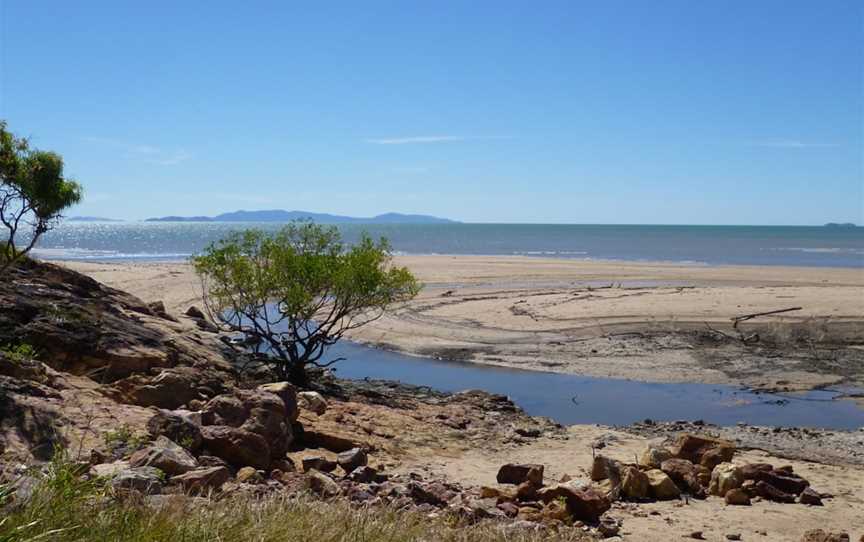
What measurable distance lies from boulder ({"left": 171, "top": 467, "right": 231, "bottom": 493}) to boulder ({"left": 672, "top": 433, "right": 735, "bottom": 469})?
6.51 m

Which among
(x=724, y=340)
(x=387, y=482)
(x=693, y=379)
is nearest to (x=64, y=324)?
(x=387, y=482)

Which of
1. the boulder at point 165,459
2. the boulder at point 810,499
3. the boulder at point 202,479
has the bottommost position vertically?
the boulder at point 810,499

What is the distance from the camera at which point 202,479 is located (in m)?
7.39

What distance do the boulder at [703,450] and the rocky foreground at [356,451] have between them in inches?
0.8

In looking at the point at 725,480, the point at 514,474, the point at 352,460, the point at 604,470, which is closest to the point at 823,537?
the point at 725,480

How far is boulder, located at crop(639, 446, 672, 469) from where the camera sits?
10633mm

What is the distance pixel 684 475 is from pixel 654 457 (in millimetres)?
717

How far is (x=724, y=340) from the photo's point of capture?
23.6 m

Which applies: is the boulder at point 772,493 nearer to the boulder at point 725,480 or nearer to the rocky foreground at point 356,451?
the rocky foreground at point 356,451

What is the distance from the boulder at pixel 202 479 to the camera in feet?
23.8

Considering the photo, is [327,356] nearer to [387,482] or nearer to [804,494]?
[387,482]

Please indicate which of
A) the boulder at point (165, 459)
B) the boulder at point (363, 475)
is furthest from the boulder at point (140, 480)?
the boulder at point (363, 475)

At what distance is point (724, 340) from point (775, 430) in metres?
9.80

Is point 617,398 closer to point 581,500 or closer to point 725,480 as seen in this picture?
point 725,480
